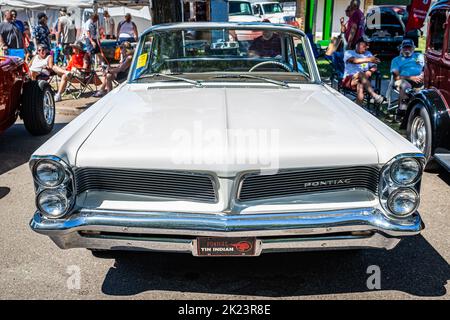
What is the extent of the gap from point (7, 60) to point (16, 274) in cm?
385

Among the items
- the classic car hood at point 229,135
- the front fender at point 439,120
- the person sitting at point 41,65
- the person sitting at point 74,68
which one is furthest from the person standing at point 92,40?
the classic car hood at point 229,135

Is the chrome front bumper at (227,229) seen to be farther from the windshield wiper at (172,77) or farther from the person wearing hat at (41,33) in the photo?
the person wearing hat at (41,33)

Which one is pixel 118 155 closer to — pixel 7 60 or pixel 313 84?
pixel 313 84

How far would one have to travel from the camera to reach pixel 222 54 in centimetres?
407

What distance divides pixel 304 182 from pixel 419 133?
3.33 m

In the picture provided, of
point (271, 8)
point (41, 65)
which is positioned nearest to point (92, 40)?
point (41, 65)

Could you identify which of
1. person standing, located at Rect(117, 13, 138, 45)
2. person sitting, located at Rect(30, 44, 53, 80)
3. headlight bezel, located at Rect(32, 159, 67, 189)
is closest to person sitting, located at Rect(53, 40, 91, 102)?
person sitting, located at Rect(30, 44, 53, 80)

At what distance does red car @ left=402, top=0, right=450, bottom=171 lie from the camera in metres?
4.75

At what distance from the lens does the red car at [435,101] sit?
15.6 ft

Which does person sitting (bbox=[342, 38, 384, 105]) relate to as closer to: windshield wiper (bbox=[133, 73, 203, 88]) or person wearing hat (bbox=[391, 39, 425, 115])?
person wearing hat (bbox=[391, 39, 425, 115])

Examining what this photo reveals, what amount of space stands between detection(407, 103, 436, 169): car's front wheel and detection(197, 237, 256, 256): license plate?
124 inches

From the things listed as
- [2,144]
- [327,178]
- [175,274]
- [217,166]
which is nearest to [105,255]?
[175,274]

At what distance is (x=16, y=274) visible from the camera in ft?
10.0

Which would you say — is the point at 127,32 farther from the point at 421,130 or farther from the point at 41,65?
the point at 421,130
